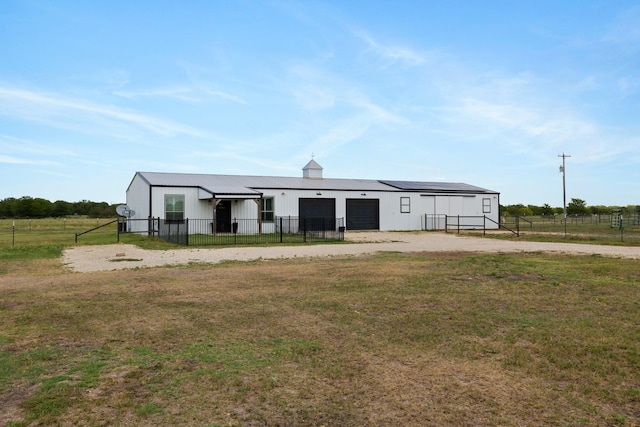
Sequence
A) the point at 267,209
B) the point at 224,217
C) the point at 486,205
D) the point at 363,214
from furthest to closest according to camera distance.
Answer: the point at 486,205
the point at 363,214
the point at 267,209
the point at 224,217

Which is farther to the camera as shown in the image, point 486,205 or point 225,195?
point 486,205

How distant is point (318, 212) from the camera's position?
118 feet

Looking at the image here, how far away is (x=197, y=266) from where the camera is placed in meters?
14.2

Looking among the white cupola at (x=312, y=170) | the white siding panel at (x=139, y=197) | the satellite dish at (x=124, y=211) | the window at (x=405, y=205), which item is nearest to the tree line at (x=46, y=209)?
the white siding panel at (x=139, y=197)

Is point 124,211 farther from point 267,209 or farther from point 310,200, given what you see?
point 310,200

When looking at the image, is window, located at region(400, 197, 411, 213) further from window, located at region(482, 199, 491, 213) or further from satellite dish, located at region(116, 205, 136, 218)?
satellite dish, located at region(116, 205, 136, 218)

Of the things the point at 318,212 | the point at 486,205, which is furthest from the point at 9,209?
the point at 486,205

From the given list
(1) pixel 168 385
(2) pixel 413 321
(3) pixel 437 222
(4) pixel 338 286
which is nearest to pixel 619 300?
(2) pixel 413 321

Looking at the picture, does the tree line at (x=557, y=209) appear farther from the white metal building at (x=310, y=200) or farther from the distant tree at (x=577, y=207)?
the white metal building at (x=310, y=200)

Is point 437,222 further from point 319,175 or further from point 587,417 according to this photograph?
point 587,417

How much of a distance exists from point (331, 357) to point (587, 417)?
255 centimetres

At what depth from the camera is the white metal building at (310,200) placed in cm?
3042

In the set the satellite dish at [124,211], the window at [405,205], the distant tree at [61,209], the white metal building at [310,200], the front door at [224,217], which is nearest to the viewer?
the satellite dish at [124,211]

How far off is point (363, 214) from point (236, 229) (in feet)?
45.0
